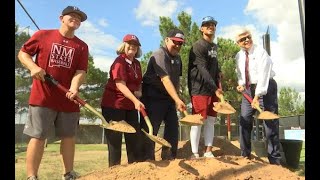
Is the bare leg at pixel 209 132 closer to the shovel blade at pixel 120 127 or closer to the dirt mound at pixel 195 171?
the dirt mound at pixel 195 171

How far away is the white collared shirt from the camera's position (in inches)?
179

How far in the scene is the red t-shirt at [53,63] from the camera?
335 cm

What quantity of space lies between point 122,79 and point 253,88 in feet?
6.00

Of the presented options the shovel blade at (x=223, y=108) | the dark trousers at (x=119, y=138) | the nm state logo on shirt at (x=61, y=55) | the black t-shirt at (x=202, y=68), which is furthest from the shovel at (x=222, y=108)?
the nm state logo on shirt at (x=61, y=55)

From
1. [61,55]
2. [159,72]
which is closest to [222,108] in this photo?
[159,72]

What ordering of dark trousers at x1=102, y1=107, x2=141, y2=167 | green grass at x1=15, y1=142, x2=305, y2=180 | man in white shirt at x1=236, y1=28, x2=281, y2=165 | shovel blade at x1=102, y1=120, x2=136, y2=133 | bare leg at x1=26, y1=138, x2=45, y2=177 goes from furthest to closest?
green grass at x1=15, y1=142, x2=305, y2=180 → man in white shirt at x1=236, y1=28, x2=281, y2=165 → dark trousers at x1=102, y1=107, x2=141, y2=167 → shovel blade at x1=102, y1=120, x2=136, y2=133 → bare leg at x1=26, y1=138, x2=45, y2=177

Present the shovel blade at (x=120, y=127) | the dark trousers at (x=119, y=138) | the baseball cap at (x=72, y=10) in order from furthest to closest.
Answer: the dark trousers at (x=119, y=138) < the baseball cap at (x=72, y=10) < the shovel blade at (x=120, y=127)

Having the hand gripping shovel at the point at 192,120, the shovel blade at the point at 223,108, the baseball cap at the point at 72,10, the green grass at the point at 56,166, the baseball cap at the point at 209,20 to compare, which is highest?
the baseball cap at the point at 209,20

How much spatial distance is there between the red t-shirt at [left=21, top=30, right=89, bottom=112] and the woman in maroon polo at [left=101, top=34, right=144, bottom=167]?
1.73ft

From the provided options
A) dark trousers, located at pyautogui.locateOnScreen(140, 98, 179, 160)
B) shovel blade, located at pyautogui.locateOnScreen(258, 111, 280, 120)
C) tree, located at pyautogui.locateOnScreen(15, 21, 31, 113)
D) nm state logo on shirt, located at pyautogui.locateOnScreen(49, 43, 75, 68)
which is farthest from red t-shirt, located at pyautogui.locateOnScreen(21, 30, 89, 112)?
tree, located at pyautogui.locateOnScreen(15, 21, 31, 113)

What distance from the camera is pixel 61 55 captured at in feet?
11.4

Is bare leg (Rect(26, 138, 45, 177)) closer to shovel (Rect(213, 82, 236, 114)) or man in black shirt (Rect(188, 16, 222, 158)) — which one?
man in black shirt (Rect(188, 16, 222, 158))

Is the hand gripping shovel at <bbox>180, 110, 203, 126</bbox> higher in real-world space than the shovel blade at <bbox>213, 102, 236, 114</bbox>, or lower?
lower
